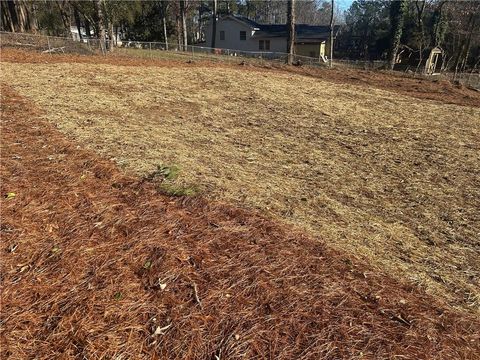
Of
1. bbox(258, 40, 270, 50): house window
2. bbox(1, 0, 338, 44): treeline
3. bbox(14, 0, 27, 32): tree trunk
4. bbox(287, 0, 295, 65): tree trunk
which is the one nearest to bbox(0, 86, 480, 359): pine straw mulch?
bbox(1, 0, 338, 44): treeline

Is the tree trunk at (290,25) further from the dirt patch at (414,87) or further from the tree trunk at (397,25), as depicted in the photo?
the tree trunk at (397,25)

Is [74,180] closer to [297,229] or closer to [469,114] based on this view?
[297,229]

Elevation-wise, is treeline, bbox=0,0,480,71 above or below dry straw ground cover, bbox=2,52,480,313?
above

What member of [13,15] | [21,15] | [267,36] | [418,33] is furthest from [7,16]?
[418,33]

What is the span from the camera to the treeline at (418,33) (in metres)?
32.8

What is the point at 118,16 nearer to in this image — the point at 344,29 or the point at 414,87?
the point at 414,87

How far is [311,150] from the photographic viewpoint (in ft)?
22.3

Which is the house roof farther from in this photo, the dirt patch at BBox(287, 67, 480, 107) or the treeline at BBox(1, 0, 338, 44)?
the dirt patch at BBox(287, 67, 480, 107)

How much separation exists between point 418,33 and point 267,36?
655 inches

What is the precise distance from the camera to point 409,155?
7.09m

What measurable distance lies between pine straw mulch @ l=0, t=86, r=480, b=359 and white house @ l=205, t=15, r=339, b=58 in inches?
1666

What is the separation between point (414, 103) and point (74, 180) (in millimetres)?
11378

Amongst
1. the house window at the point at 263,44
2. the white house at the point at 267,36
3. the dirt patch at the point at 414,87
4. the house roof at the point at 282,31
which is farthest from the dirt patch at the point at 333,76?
the house window at the point at 263,44

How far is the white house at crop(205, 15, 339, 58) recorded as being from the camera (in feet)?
137
